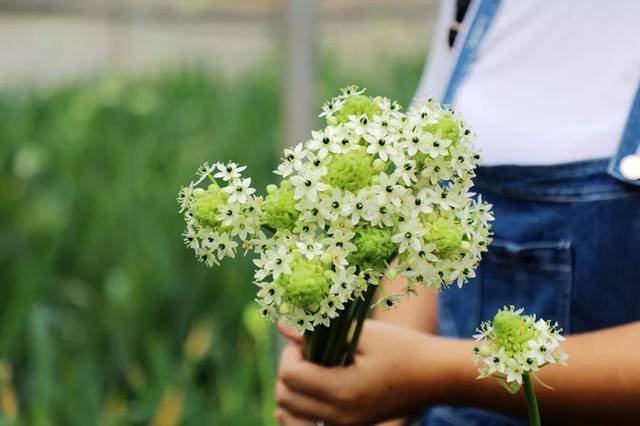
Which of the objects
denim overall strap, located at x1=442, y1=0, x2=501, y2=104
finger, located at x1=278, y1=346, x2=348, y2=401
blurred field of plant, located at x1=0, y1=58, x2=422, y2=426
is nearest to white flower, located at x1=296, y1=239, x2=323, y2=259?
finger, located at x1=278, y1=346, x2=348, y2=401

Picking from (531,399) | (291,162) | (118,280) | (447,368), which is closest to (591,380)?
(447,368)

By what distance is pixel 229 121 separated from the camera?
279 centimetres

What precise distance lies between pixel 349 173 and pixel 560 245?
352 millimetres

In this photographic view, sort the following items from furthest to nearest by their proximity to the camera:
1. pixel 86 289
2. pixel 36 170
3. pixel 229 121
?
1. pixel 229 121
2. pixel 36 170
3. pixel 86 289

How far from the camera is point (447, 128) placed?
59 cm

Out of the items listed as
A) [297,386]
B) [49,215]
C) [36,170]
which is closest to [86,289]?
[49,215]

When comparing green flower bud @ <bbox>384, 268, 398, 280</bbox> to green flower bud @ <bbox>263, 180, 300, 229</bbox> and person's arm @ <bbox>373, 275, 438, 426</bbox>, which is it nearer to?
green flower bud @ <bbox>263, 180, 300, 229</bbox>

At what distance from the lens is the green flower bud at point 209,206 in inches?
23.8

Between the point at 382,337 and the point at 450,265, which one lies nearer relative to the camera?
the point at 450,265

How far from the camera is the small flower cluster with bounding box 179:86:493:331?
A: 0.57m

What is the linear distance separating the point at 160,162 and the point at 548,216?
1703 millimetres

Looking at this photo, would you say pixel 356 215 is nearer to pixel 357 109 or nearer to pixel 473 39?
pixel 357 109

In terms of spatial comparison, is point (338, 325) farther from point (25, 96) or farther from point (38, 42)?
point (38, 42)

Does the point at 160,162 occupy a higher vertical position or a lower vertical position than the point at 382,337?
higher
